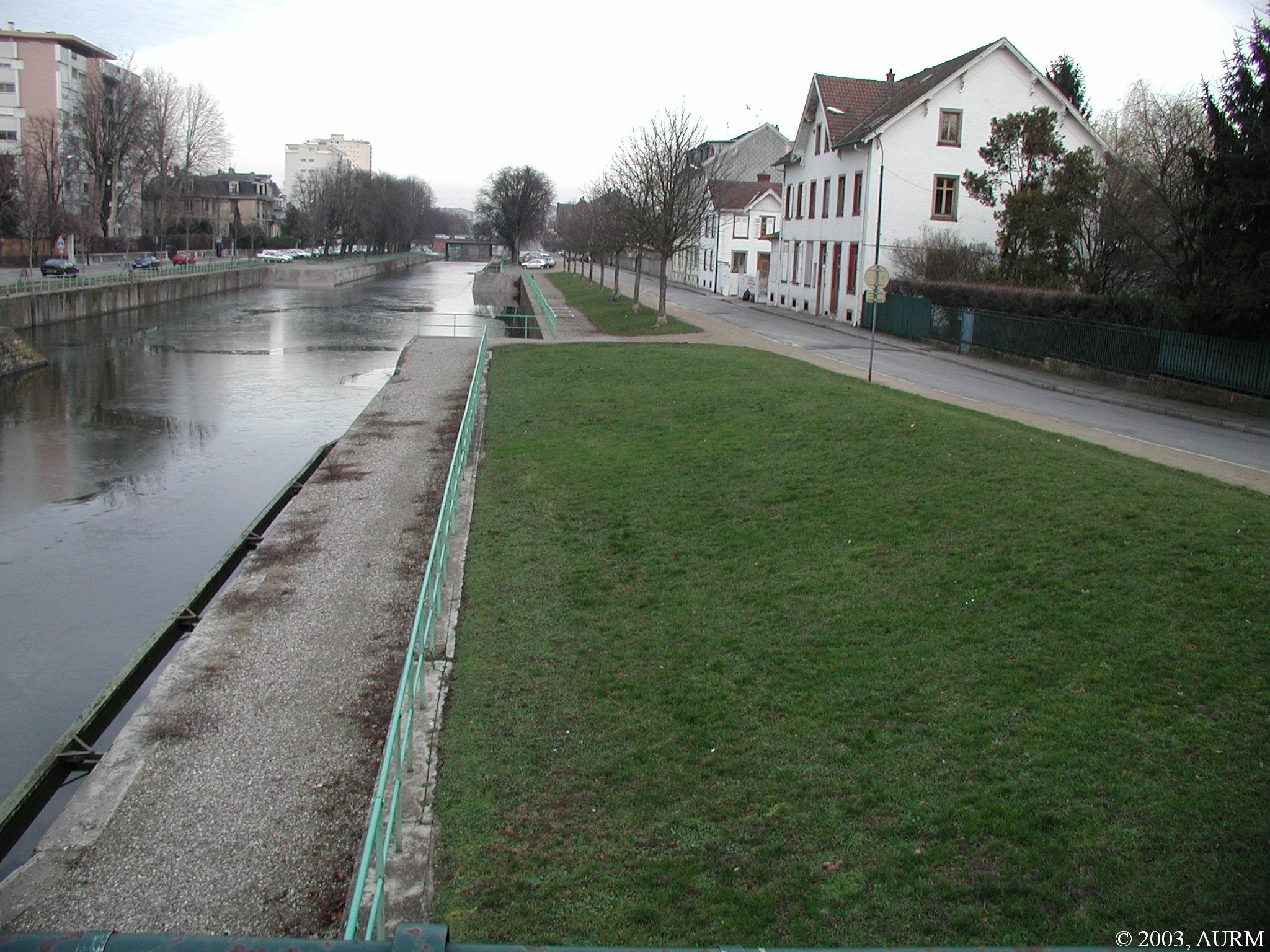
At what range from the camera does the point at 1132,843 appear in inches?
206

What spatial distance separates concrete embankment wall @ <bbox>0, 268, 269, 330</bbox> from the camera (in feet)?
133

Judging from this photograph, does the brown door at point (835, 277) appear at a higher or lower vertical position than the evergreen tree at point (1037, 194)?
lower

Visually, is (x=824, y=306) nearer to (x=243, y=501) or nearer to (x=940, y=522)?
(x=243, y=501)

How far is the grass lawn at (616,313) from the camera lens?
36.4 m

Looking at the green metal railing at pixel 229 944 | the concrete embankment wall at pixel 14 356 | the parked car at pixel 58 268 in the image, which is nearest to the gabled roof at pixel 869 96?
the concrete embankment wall at pixel 14 356

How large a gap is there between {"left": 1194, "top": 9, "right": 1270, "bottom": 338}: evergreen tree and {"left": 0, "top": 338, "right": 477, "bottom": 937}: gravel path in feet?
55.8

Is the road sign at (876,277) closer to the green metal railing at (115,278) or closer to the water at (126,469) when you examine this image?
the water at (126,469)

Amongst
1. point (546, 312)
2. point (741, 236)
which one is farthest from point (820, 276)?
point (741, 236)

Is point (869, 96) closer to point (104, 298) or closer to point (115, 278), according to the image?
point (104, 298)

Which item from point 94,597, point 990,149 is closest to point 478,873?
point 94,597

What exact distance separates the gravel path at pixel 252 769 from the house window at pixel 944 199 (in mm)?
30722

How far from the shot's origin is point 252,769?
761cm

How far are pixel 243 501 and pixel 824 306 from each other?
101ft

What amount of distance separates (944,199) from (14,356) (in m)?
33.2
